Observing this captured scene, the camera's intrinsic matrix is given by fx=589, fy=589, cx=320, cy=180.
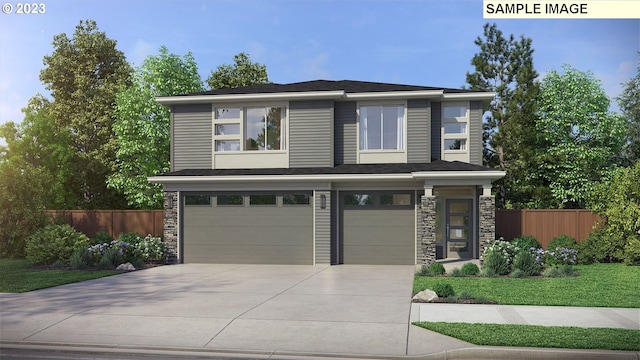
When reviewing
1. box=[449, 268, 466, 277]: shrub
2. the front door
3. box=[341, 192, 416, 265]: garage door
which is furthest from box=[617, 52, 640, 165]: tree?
box=[449, 268, 466, 277]: shrub

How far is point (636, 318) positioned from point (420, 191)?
10.9 meters

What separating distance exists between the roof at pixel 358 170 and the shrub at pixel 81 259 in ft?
13.1

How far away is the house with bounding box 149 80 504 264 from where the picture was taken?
21.3 metres

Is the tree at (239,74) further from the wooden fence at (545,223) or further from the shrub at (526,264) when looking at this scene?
the shrub at (526,264)

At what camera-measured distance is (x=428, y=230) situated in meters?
19.9

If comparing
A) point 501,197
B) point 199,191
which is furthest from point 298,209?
point 501,197

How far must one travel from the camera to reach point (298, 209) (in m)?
21.7

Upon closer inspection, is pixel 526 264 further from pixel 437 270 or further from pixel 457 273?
pixel 437 270

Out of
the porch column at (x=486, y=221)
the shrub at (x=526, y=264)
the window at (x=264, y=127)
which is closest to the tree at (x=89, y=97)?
the window at (x=264, y=127)

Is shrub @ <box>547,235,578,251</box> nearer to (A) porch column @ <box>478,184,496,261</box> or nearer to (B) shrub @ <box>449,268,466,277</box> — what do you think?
(A) porch column @ <box>478,184,496,261</box>

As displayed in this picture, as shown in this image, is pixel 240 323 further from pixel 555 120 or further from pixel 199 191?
pixel 555 120

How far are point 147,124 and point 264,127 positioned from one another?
13.5m

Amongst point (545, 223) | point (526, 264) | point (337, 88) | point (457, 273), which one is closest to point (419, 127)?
point (337, 88)

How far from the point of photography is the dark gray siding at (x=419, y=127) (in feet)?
72.9
